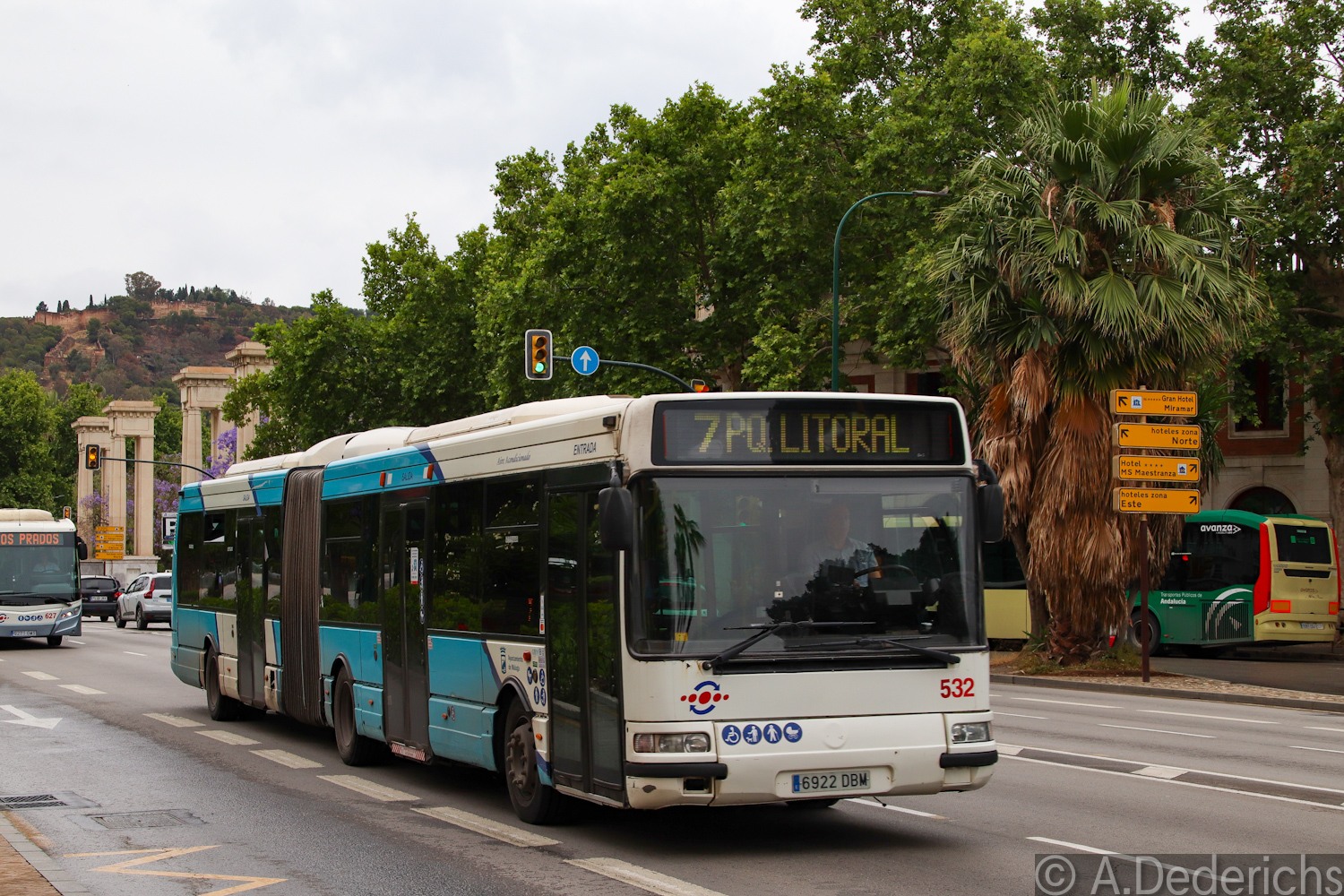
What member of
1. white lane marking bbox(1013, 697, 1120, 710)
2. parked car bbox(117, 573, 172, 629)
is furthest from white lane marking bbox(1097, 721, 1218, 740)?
parked car bbox(117, 573, 172, 629)

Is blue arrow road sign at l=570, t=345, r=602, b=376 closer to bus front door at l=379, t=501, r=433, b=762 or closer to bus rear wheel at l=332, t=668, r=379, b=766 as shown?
bus rear wheel at l=332, t=668, r=379, b=766

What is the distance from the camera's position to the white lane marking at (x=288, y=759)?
14180 mm

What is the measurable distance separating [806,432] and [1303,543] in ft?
85.4

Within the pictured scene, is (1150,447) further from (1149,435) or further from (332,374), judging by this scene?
(332,374)

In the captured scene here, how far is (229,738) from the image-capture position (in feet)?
54.1

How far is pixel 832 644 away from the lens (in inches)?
361

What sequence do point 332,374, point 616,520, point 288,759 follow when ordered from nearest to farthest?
point 616,520 < point 288,759 < point 332,374

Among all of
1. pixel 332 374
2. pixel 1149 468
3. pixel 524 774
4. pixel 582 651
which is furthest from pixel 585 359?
pixel 582 651

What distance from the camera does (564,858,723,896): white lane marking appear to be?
8.16 metres

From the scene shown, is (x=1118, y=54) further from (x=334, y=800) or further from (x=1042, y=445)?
(x=334, y=800)

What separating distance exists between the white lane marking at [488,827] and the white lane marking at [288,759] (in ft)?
10.1

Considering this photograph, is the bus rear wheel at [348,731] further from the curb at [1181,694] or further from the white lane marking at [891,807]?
the curb at [1181,694]

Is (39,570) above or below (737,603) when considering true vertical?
above

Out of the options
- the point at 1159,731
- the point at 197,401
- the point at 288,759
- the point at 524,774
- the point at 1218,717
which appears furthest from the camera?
the point at 197,401
